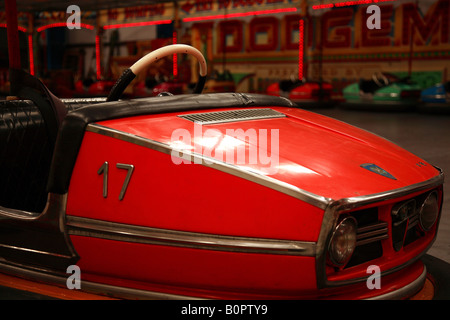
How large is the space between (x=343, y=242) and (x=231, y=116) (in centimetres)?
45

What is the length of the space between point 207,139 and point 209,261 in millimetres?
253

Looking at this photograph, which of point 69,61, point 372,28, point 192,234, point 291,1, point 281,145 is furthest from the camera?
point 69,61

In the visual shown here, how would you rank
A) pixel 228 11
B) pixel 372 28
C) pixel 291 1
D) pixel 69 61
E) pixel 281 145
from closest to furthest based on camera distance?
pixel 281 145 < pixel 372 28 < pixel 291 1 < pixel 228 11 < pixel 69 61

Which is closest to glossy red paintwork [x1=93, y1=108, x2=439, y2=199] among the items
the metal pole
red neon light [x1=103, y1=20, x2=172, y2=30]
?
the metal pole

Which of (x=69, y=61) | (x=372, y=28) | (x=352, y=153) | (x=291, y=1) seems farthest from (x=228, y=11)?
(x=352, y=153)

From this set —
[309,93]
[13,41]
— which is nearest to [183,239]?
[13,41]

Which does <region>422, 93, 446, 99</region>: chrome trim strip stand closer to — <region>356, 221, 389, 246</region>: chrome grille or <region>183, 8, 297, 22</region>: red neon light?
<region>183, 8, 297, 22</region>: red neon light

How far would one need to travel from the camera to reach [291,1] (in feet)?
34.9

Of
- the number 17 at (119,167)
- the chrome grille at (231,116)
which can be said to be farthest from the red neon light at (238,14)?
the number 17 at (119,167)

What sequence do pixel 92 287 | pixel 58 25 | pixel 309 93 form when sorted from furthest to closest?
pixel 58 25 → pixel 309 93 → pixel 92 287

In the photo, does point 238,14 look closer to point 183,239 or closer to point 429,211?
point 429,211

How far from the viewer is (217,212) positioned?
0.95 m

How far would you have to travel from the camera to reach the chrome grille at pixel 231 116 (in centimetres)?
118

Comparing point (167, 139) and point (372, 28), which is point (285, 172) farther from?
point (372, 28)
